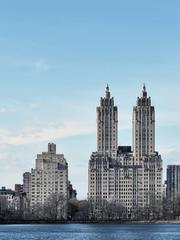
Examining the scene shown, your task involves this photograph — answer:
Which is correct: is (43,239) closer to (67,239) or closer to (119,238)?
(67,239)

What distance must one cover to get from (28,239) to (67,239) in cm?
636

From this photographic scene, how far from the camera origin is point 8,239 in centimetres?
13212

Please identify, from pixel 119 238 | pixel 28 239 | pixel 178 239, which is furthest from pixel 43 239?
pixel 178 239

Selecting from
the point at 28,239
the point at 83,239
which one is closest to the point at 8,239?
the point at 28,239

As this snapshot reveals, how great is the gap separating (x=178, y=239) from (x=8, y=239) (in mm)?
26760

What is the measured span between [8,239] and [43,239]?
5.57 m

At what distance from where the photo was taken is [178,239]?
5064 inches

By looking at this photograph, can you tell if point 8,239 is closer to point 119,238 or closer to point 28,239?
point 28,239

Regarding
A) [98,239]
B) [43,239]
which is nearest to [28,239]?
[43,239]

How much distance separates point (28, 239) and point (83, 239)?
8.92 meters

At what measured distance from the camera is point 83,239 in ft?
443

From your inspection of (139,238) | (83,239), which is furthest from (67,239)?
(139,238)

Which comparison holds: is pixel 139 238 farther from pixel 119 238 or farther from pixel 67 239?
pixel 67 239

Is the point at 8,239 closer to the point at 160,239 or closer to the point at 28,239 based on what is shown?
the point at 28,239
